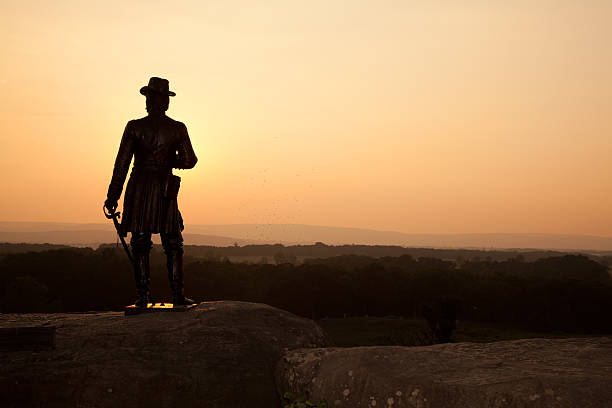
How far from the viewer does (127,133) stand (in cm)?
1033

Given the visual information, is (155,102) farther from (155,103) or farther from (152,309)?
(152,309)

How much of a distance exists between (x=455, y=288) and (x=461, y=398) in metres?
74.3

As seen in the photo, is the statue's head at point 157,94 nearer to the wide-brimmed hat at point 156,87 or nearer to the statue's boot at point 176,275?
the wide-brimmed hat at point 156,87

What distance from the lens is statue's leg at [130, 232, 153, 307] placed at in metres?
10.4

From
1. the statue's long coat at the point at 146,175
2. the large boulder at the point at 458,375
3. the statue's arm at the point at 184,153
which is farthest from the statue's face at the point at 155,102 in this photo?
the large boulder at the point at 458,375

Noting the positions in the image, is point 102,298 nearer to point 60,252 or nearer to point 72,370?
point 60,252

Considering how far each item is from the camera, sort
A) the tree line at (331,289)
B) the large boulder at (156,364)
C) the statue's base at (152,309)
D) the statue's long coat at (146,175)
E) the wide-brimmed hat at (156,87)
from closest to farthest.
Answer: the large boulder at (156,364)
the statue's base at (152,309)
the statue's long coat at (146,175)
the wide-brimmed hat at (156,87)
the tree line at (331,289)

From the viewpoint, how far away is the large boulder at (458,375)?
233 inches

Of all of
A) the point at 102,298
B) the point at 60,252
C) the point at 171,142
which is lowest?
the point at 102,298

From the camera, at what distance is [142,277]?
10453mm

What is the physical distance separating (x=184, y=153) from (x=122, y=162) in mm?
1183

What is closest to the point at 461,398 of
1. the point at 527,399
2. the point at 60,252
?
the point at 527,399

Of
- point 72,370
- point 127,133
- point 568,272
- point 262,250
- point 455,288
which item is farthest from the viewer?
point 262,250

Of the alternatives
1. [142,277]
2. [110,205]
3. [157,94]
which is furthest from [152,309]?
[157,94]
